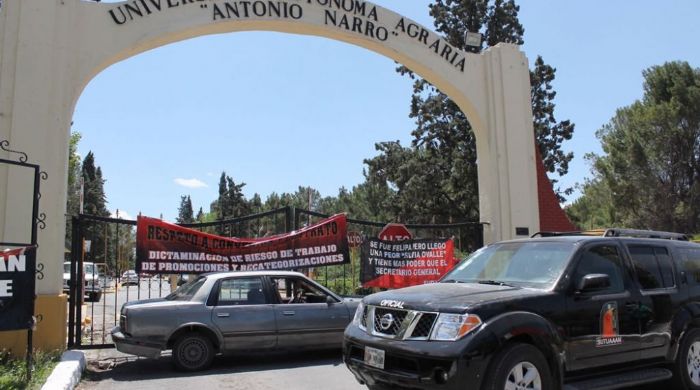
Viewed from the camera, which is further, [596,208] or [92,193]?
[92,193]

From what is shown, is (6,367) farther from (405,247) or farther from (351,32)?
(351,32)

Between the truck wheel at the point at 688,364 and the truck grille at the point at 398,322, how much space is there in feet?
11.0

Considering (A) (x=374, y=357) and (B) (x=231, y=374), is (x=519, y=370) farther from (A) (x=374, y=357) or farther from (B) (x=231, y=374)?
(B) (x=231, y=374)

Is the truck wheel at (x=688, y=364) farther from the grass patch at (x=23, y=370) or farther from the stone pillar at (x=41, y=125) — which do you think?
the stone pillar at (x=41, y=125)

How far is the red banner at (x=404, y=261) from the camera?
1165 cm

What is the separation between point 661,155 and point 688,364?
3506cm

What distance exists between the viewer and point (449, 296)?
5391 millimetres

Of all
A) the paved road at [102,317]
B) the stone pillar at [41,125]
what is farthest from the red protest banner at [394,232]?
the stone pillar at [41,125]

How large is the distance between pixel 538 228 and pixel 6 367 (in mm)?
9746

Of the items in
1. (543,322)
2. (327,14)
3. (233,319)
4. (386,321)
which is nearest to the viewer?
(543,322)

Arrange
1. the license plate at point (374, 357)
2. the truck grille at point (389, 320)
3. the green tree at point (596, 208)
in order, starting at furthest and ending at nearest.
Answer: the green tree at point (596, 208) → the truck grille at point (389, 320) → the license plate at point (374, 357)

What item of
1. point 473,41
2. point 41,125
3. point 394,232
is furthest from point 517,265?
point 473,41

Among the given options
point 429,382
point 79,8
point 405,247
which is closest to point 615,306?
point 429,382

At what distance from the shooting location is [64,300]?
8742 mm
